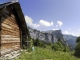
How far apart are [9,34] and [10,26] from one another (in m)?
0.87

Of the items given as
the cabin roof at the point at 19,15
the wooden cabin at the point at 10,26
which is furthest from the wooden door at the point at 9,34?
the cabin roof at the point at 19,15

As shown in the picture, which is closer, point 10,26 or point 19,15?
point 10,26

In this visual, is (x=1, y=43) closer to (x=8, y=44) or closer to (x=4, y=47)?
(x=4, y=47)

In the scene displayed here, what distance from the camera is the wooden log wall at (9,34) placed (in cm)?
1146

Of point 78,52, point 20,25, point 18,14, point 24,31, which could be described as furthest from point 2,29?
point 78,52

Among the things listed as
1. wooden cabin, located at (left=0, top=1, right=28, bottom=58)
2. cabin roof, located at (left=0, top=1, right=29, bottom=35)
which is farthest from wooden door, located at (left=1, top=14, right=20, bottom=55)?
cabin roof, located at (left=0, top=1, right=29, bottom=35)

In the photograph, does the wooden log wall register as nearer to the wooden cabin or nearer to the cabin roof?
the wooden cabin

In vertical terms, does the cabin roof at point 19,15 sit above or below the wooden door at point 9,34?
above

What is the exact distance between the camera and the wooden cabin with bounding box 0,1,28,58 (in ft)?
36.9

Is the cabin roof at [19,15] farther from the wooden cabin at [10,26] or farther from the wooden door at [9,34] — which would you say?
the wooden door at [9,34]

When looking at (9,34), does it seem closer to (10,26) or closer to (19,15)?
(10,26)

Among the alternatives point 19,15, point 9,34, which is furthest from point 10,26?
point 19,15

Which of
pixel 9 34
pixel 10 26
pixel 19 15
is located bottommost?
pixel 9 34

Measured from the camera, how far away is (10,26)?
1320 centimetres
